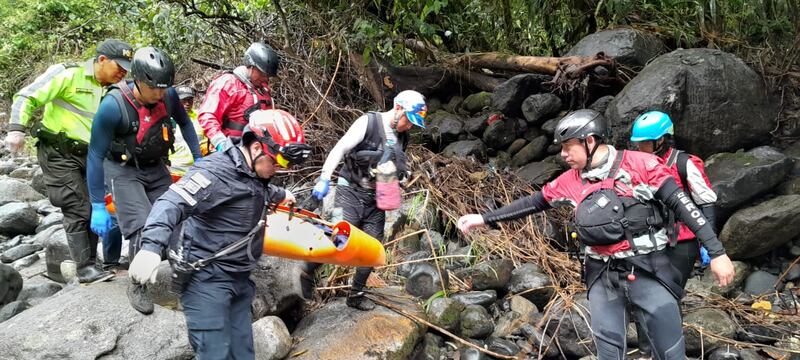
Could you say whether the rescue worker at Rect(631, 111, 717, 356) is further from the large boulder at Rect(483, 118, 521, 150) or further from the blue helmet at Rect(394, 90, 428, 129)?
the large boulder at Rect(483, 118, 521, 150)

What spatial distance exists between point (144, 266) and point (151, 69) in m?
1.67

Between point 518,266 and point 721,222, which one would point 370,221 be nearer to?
point 518,266

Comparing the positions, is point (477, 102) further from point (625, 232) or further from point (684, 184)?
point (625, 232)

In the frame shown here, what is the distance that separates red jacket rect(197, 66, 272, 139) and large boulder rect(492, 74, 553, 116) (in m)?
3.64

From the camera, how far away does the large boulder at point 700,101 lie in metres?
6.12

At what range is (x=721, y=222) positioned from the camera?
19.7 feet

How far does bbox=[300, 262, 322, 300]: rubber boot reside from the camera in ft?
15.5

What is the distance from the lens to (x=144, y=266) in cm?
255

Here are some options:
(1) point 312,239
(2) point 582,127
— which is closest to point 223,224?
(1) point 312,239

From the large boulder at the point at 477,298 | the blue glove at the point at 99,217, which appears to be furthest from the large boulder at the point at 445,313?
the blue glove at the point at 99,217

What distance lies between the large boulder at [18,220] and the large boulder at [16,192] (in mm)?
1285

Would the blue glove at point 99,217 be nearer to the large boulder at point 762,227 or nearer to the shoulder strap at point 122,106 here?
the shoulder strap at point 122,106

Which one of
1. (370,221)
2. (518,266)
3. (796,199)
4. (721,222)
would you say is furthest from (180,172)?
(796,199)

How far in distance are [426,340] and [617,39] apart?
15.4ft
